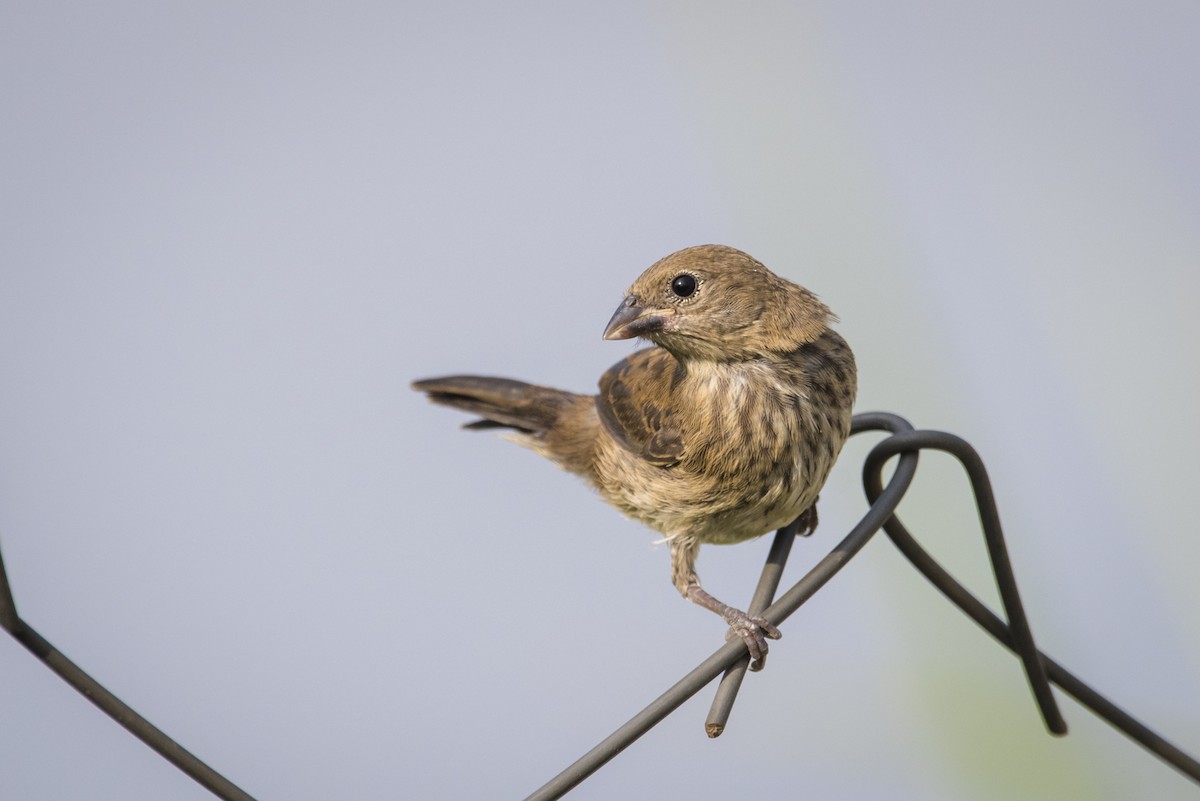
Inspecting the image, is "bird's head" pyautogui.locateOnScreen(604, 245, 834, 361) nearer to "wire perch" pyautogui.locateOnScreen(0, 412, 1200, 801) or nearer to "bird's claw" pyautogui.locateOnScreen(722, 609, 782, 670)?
"wire perch" pyautogui.locateOnScreen(0, 412, 1200, 801)

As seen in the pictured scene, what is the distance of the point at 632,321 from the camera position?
10.4ft

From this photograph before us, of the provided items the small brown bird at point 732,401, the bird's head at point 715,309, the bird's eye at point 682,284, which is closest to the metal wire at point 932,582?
the small brown bird at point 732,401

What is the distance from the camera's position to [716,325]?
10.6 ft

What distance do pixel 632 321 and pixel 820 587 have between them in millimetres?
1030

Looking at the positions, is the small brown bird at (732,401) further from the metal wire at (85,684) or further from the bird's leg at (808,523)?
the metal wire at (85,684)

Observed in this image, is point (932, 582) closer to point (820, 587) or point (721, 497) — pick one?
point (820, 587)

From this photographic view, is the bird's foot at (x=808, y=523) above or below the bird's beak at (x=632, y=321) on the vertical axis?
below

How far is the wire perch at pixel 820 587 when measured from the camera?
176 cm

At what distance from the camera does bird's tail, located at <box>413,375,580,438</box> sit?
419cm

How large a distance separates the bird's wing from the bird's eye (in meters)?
0.40

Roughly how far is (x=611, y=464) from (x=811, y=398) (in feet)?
2.59

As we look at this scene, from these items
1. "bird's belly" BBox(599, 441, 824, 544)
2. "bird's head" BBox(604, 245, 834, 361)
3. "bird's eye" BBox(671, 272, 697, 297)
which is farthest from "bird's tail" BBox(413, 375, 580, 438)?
"bird's eye" BBox(671, 272, 697, 297)

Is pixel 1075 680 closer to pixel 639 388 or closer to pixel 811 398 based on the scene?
pixel 811 398

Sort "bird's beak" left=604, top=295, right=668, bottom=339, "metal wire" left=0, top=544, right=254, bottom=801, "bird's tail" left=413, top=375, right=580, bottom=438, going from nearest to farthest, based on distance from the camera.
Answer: "metal wire" left=0, top=544, right=254, bottom=801 → "bird's beak" left=604, top=295, right=668, bottom=339 → "bird's tail" left=413, top=375, right=580, bottom=438
